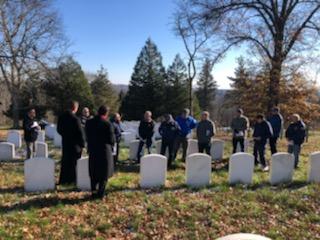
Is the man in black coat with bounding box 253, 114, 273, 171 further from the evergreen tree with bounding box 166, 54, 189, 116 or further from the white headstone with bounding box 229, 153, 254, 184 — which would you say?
the evergreen tree with bounding box 166, 54, 189, 116

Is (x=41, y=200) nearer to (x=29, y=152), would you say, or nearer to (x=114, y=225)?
(x=114, y=225)

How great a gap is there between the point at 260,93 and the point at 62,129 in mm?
20029

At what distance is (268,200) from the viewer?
925cm

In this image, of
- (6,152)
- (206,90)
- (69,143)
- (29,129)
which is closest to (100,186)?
(69,143)

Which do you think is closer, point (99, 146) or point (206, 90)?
point (99, 146)

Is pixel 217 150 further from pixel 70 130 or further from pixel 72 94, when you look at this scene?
pixel 72 94

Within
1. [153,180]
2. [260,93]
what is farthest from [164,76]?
[153,180]

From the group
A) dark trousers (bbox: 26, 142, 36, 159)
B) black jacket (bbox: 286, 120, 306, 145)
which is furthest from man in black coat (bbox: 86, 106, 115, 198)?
black jacket (bbox: 286, 120, 306, 145)

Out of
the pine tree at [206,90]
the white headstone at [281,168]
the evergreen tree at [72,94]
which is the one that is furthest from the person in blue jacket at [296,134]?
the pine tree at [206,90]

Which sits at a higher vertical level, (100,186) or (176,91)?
(176,91)

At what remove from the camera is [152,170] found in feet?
33.6

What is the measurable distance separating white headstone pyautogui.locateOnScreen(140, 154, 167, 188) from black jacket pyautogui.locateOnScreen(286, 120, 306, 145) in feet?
15.5

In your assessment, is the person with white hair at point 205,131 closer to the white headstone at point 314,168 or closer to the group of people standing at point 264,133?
the group of people standing at point 264,133

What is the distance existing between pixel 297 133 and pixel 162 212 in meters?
6.27
